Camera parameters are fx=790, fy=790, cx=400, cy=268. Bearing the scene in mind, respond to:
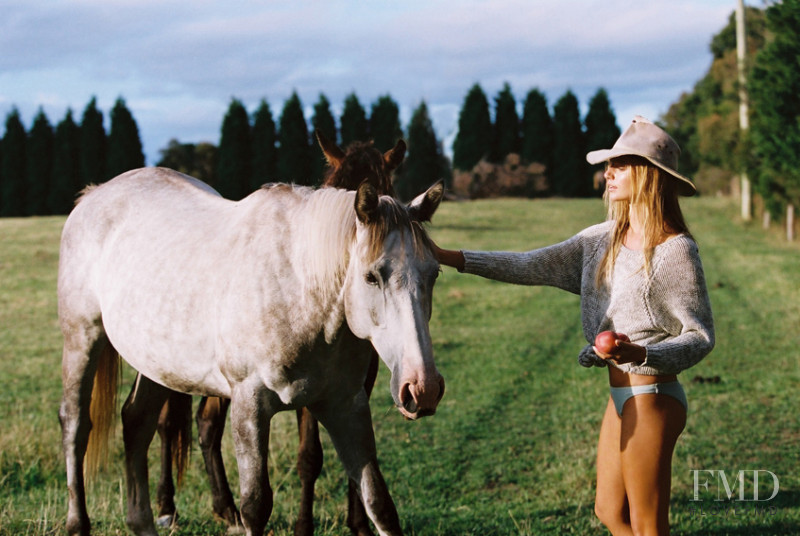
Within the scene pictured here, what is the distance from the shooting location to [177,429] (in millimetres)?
4984

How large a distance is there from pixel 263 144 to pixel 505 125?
14.0m

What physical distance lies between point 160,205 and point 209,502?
6.93 ft

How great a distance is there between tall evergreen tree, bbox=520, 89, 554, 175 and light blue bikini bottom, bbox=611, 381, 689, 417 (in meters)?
38.9

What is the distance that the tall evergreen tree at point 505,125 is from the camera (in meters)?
41.7

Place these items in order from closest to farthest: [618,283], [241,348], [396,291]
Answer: [396,291] → [618,283] → [241,348]

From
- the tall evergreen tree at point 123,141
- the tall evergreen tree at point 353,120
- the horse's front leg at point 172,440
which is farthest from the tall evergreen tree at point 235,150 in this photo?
the horse's front leg at point 172,440

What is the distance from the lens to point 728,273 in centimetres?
1652

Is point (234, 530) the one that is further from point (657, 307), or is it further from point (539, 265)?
point (657, 307)

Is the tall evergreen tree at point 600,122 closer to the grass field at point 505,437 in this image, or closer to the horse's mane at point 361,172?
the grass field at point 505,437

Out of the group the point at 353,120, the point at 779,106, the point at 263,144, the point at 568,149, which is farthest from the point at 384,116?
the point at 779,106

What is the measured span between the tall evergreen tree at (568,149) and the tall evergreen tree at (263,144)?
1503cm

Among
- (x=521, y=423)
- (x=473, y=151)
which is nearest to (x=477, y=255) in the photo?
(x=521, y=423)

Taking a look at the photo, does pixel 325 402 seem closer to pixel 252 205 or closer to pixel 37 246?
pixel 252 205

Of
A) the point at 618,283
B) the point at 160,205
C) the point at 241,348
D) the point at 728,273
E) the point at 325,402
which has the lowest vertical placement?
the point at 728,273
